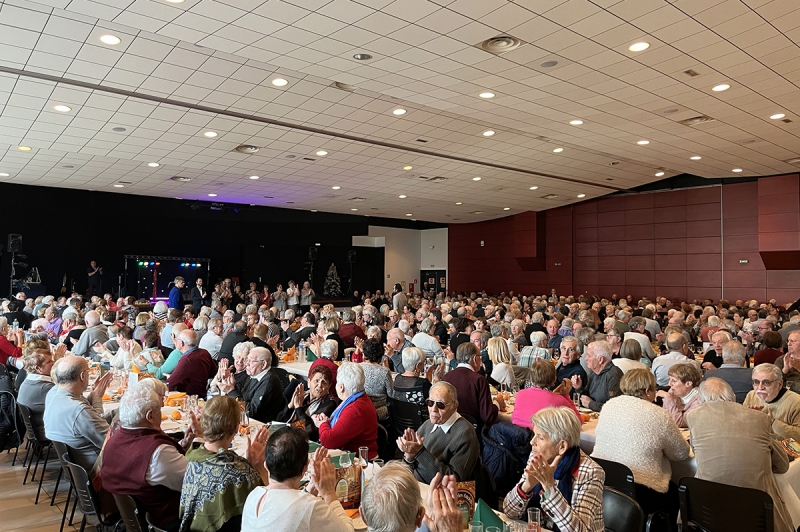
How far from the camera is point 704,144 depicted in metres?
12.0

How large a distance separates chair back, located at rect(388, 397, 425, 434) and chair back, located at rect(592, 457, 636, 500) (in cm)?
185

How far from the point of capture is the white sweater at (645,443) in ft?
11.8

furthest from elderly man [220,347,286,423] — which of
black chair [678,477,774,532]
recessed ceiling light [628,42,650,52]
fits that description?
recessed ceiling light [628,42,650,52]

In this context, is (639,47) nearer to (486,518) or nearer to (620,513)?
(620,513)

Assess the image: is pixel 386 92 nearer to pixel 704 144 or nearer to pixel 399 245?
pixel 704 144

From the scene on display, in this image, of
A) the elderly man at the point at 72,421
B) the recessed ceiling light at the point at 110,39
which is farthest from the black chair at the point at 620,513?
the recessed ceiling light at the point at 110,39

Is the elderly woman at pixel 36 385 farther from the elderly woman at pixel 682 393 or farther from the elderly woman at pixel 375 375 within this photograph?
the elderly woman at pixel 682 393

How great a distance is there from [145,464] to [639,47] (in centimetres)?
651

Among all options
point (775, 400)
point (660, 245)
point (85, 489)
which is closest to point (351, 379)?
point (85, 489)

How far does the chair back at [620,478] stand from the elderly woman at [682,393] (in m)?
1.40

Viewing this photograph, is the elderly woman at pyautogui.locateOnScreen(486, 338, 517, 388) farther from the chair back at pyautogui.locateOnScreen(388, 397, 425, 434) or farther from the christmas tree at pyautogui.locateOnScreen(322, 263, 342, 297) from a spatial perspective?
the christmas tree at pyautogui.locateOnScreen(322, 263, 342, 297)

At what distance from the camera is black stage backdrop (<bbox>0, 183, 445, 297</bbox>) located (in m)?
16.3

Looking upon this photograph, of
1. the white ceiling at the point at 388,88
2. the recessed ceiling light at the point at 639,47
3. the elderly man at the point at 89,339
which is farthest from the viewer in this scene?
the elderly man at the point at 89,339

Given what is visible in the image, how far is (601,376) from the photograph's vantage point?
18.6 feet
